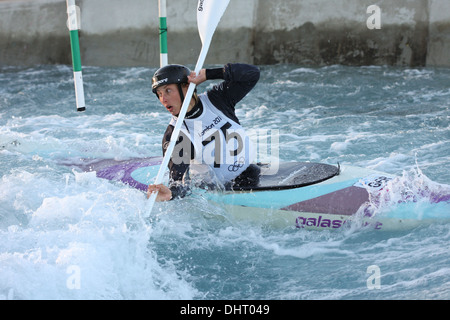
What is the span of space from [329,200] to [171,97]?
1194 mm

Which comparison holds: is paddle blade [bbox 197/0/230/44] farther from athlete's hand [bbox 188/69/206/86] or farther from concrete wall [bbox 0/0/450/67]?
concrete wall [bbox 0/0/450/67]

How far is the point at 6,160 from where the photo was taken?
192 inches

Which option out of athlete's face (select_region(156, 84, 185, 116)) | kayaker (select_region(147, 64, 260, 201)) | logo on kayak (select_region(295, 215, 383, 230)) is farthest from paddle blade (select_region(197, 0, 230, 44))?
logo on kayak (select_region(295, 215, 383, 230))

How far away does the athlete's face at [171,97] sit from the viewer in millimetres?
3301

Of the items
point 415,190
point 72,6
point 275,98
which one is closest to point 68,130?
point 72,6

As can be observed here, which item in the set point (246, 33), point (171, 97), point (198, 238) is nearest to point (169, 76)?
point (171, 97)

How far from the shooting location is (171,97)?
333 centimetres

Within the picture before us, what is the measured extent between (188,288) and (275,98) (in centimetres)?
472

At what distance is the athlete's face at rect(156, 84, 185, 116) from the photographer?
3.30 meters

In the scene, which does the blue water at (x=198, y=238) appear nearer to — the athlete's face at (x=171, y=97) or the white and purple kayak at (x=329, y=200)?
the white and purple kayak at (x=329, y=200)

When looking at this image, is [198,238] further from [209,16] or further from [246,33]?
[246,33]

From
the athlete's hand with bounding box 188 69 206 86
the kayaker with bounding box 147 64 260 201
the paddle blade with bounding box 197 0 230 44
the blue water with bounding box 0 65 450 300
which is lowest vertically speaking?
the blue water with bounding box 0 65 450 300

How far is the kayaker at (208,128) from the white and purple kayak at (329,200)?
0.14m
